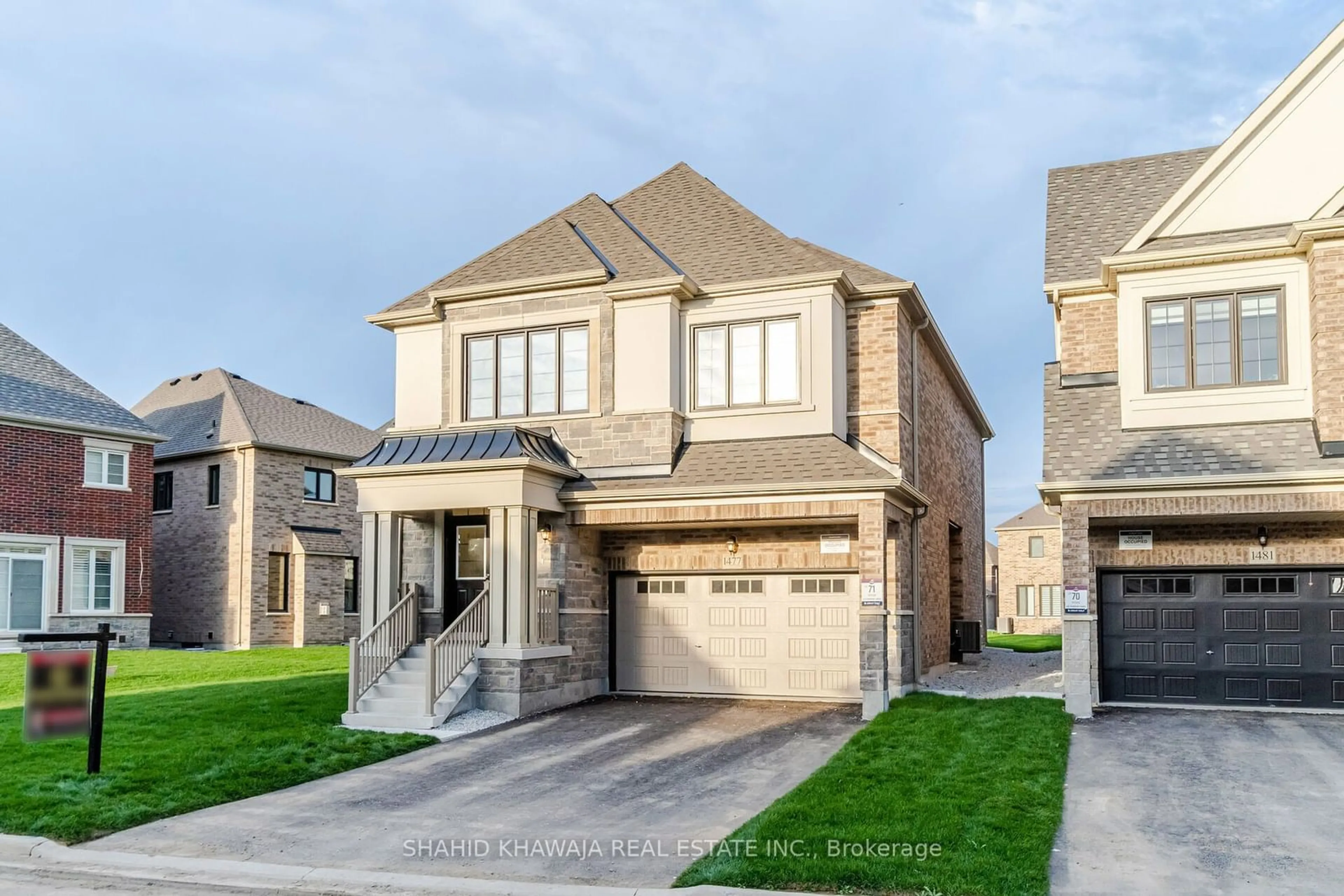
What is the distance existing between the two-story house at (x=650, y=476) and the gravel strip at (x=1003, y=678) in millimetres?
729

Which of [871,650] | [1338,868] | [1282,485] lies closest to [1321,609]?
[1282,485]

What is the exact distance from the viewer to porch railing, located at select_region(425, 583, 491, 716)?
14656 millimetres

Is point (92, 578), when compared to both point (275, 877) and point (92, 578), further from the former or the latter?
point (275, 877)

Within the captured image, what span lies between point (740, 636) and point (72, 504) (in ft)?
57.2

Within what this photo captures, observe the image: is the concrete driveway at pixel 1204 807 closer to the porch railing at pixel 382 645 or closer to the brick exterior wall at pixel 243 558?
the porch railing at pixel 382 645

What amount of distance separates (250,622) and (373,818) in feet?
68.5

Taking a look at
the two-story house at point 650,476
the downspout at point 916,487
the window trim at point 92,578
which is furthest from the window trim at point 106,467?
the downspout at point 916,487

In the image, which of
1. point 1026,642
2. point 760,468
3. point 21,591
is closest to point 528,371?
point 760,468

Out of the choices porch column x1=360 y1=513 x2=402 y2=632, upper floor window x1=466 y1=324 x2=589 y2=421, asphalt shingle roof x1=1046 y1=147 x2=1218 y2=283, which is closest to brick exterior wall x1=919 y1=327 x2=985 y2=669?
asphalt shingle roof x1=1046 y1=147 x2=1218 y2=283

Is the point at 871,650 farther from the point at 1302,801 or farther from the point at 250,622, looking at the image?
the point at 250,622

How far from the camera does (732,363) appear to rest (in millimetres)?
17359

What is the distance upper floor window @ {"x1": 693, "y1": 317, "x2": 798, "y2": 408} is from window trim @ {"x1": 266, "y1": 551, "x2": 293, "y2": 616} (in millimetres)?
17083

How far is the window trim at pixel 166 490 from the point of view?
31.6 metres

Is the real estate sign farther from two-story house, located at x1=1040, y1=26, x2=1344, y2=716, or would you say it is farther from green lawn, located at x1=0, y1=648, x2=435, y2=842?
two-story house, located at x1=1040, y1=26, x2=1344, y2=716
